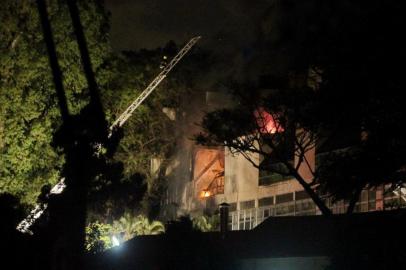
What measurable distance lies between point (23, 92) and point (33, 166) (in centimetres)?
313

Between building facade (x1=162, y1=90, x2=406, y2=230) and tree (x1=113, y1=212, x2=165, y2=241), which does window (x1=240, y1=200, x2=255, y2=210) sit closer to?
building facade (x1=162, y1=90, x2=406, y2=230)

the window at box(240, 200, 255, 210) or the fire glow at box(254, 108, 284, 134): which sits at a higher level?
the fire glow at box(254, 108, 284, 134)

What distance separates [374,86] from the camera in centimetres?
1416

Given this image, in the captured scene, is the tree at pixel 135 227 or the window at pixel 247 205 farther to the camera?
the window at pixel 247 205

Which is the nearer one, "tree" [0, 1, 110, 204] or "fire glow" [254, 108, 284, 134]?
"fire glow" [254, 108, 284, 134]

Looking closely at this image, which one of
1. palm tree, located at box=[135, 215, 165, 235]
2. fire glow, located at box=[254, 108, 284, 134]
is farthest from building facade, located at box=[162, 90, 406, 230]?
palm tree, located at box=[135, 215, 165, 235]

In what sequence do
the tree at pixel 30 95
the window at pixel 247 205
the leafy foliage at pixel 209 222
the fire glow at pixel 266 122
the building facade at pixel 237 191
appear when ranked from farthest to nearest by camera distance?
1. the window at pixel 247 205
2. the leafy foliage at pixel 209 222
3. the building facade at pixel 237 191
4. the tree at pixel 30 95
5. the fire glow at pixel 266 122

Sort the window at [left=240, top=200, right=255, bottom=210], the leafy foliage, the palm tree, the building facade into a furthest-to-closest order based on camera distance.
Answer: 1. the window at [left=240, top=200, right=255, bottom=210]
2. the palm tree
3. the leafy foliage
4. the building facade

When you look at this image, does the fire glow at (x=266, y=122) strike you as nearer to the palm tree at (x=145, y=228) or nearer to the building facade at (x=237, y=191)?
the building facade at (x=237, y=191)

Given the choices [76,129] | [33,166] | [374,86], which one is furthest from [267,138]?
[76,129]

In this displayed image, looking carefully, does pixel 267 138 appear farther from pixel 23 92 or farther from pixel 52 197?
pixel 52 197

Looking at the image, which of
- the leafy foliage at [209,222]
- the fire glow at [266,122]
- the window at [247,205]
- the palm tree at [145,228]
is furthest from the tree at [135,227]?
the fire glow at [266,122]

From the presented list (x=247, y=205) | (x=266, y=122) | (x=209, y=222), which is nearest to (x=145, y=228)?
(x=209, y=222)

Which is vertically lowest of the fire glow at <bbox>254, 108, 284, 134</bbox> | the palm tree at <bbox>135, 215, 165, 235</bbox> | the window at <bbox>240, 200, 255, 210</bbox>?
the palm tree at <bbox>135, 215, 165, 235</bbox>
